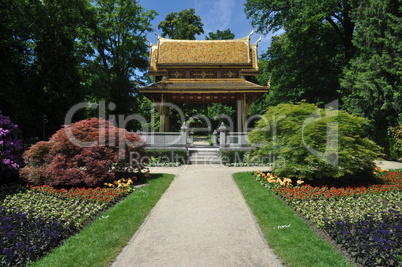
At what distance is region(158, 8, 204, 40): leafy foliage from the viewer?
1752 inches

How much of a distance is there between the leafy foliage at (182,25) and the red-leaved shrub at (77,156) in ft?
123

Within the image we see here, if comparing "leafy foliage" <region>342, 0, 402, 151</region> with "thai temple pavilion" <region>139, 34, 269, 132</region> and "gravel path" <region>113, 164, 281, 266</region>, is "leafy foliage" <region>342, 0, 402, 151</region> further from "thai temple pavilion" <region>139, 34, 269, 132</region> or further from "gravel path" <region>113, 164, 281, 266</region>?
"gravel path" <region>113, 164, 281, 266</region>

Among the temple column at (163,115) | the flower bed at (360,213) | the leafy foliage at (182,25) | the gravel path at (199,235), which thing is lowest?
the gravel path at (199,235)

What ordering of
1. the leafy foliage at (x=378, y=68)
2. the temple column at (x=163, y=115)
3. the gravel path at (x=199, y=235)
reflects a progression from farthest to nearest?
the temple column at (x=163, y=115), the leafy foliage at (x=378, y=68), the gravel path at (x=199, y=235)

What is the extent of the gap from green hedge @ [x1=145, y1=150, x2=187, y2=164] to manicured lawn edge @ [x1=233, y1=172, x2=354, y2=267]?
8821 millimetres

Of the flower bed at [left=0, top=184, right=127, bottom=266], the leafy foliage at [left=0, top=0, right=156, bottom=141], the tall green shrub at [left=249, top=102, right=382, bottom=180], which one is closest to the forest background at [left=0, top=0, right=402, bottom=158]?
the leafy foliage at [left=0, top=0, right=156, bottom=141]

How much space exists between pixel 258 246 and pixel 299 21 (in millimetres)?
24684

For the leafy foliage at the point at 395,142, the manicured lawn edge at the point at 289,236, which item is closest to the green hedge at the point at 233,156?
the manicured lawn edge at the point at 289,236

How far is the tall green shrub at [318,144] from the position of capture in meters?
10.1

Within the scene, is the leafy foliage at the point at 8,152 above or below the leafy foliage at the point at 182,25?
below

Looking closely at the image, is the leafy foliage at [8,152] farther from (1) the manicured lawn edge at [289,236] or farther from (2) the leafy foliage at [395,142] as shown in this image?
(2) the leafy foliage at [395,142]

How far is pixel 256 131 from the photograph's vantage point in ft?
39.1

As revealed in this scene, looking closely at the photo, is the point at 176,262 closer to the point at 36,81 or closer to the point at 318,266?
the point at 318,266

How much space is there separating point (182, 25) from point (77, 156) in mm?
40863
